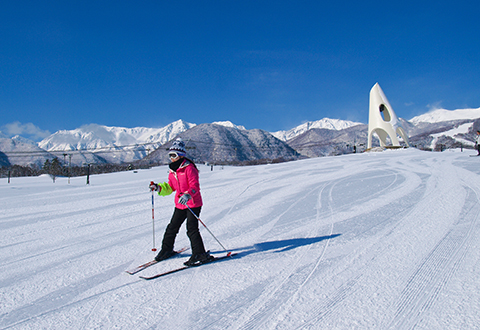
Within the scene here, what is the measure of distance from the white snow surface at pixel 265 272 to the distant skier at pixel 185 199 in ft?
0.72

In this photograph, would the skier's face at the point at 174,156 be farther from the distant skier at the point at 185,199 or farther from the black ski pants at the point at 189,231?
the black ski pants at the point at 189,231

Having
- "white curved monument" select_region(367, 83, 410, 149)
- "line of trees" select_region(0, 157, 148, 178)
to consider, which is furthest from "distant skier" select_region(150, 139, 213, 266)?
"line of trees" select_region(0, 157, 148, 178)

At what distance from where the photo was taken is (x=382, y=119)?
139 feet

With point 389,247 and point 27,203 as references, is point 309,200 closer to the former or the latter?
point 389,247

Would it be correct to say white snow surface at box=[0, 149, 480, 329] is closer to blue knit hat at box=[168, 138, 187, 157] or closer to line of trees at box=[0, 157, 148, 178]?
blue knit hat at box=[168, 138, 187, 157]

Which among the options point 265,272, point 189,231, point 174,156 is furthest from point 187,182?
point 265,272

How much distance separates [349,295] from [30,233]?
18.4 feet

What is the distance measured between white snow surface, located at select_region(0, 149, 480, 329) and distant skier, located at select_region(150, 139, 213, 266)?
0.72 ft

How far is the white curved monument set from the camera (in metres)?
41.3

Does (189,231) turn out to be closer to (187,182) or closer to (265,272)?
(187,182)

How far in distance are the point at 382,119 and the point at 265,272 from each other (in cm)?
4593

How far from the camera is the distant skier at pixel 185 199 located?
137 inches

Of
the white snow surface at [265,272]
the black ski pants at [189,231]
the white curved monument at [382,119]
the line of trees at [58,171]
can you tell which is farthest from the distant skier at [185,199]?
the line of trees at [58,171]

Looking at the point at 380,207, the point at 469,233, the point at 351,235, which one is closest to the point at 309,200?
the point at 380,207
